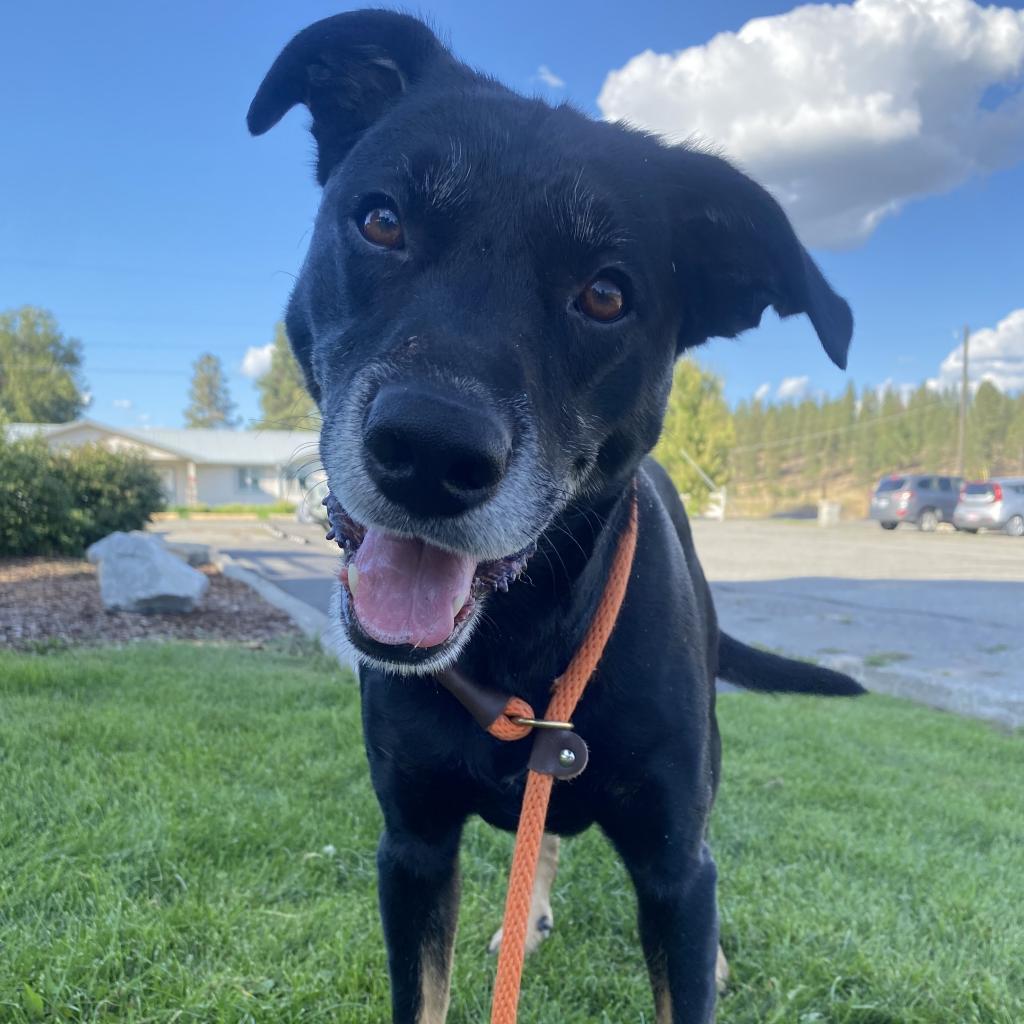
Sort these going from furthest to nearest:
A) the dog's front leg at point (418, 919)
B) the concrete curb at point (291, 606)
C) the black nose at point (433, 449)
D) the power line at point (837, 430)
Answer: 1. the power line at point (837, 430)
2. the concrete curb at point (291, 606)
3. the dog's front leg at point (418, 919)
4. the black nose at point (433, 449)

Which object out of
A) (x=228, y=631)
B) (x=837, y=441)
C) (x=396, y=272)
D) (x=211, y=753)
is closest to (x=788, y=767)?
(x=211, y=753)

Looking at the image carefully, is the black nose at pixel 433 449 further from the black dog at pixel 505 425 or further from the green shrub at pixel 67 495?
the green shrub at pixel 67 495

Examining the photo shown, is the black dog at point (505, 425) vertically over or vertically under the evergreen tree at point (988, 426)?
under

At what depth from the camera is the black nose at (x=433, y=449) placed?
131cm

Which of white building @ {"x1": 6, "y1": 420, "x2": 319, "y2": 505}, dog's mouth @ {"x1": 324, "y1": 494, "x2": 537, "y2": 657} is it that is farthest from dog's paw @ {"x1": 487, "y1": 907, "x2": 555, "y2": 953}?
white building @ {"x1": 6, "y1": 420, "x2": 319, "y2": 505}

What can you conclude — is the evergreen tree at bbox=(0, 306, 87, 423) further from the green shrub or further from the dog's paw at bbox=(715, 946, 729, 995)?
the dog's paw at bbox=(715, 946, 729, 995)

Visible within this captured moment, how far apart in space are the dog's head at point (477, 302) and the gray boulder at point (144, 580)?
613 centimetres

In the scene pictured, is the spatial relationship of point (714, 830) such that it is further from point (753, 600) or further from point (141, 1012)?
point (753, 600)

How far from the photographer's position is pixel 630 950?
2.37m

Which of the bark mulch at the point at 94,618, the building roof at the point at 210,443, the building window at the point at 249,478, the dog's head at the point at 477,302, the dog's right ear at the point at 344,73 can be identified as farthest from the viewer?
the building window at the point at 249,478

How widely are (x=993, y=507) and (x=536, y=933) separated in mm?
27085

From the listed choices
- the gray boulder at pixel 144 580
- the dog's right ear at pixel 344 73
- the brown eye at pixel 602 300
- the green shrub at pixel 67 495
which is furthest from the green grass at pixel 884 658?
the green shrub at pixel 67 495

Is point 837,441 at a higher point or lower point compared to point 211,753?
higher

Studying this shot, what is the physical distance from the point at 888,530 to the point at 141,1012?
29.2m
